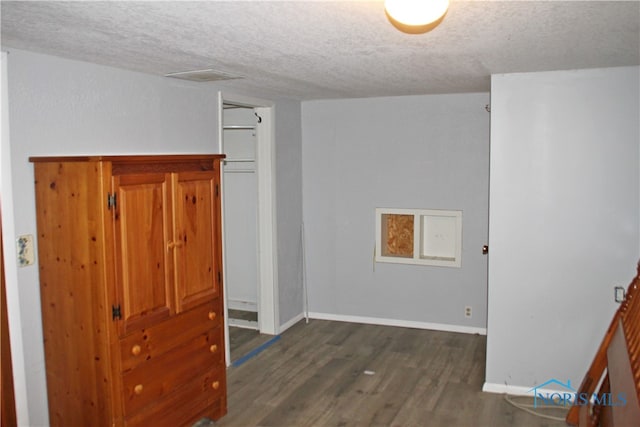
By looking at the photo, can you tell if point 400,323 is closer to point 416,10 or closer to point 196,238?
point 196,238

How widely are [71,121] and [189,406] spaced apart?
1.77 m

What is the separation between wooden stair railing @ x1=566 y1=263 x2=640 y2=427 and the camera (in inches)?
84.0

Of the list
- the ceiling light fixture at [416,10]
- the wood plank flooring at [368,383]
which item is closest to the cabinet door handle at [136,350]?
the wood plank flooring at [368,383]

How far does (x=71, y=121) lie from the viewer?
3.01 meters

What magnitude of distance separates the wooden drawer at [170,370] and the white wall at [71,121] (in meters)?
0.49

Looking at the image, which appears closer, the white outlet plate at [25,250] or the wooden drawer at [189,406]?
the white outlet plate at [25,250]

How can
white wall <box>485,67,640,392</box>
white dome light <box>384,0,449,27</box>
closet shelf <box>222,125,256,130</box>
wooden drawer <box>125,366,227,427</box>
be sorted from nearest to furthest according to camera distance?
white dome light <box>384,0,449,27</box>
wooden drawer <box>125,366,227,427</box>
white wall <box>485,67,640,392</box>
closet shelf <box>222,125,256,130</box>

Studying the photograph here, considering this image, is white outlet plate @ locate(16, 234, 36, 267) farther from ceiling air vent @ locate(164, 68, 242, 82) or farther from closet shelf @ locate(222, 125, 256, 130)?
closet shelf @ locate(222, 125, 256, 130)

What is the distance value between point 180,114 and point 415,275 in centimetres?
276

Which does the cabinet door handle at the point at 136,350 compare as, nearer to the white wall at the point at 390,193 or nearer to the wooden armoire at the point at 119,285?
the wooden armoire at the point at 119,285

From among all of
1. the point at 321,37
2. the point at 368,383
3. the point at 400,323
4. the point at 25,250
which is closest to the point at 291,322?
the point at 400,323

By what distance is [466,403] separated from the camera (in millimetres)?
3736

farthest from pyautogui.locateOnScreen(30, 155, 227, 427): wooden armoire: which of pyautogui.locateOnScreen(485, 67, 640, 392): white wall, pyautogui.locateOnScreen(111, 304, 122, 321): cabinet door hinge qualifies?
pyautogui.locateOnScreen(485, 67, 640, 392): white wall

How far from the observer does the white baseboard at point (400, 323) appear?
5207 millimetres
